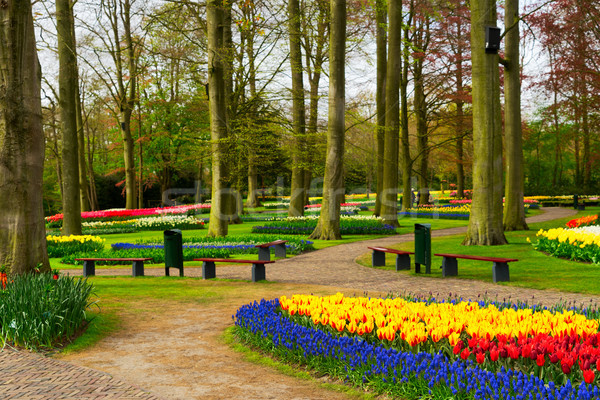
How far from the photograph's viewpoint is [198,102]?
36.9 metres

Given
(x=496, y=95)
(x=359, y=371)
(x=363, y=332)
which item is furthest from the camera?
(x=496, y=95)

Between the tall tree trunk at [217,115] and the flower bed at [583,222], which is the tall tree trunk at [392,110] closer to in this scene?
the tall tree trunk at [217,115]

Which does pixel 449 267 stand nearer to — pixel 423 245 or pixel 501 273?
pixel 423 245

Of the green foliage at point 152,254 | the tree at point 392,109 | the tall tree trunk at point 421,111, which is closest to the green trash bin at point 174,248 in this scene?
the green foliage at point 152,254

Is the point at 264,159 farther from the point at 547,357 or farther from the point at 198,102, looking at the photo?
the point at 547,357

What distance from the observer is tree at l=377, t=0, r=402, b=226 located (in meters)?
21.9

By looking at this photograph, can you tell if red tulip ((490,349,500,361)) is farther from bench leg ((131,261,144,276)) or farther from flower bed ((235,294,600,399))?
bench leg ((131,261,144,276))

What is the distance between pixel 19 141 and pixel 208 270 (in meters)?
4.76

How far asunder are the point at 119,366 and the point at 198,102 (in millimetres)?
32694

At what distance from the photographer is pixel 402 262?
1214 centimetres

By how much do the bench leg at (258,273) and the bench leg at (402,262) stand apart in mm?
3030

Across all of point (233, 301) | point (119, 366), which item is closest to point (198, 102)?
point (233, 301)

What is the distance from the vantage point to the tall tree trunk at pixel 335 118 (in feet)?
57.5

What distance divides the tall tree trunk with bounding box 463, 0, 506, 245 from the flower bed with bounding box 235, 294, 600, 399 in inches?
329
